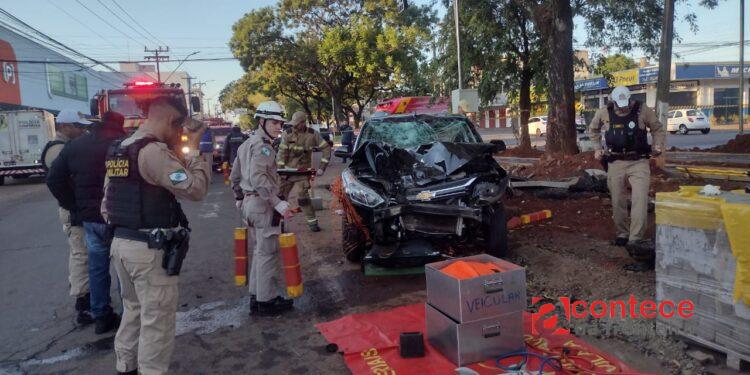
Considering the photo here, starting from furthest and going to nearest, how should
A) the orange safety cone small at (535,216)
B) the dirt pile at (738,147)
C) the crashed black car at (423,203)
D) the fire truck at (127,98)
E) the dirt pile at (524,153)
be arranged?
the dirt pile at (524,153) < the fire truck at (127,98) < the dirt pile at (738,147) < the orange safety cone small at (535,216) < the crashed black car at (423,203)

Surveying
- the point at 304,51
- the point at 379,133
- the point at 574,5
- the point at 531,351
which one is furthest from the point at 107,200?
the point at 304,51

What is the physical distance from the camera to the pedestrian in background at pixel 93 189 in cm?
452

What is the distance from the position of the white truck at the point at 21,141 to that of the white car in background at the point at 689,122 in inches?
1203

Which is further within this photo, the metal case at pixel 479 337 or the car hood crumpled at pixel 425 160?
the car hood crumpled at pixel 425 160

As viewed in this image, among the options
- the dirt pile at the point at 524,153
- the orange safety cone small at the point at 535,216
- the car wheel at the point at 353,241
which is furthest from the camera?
the dirt pile at the point at 524,153

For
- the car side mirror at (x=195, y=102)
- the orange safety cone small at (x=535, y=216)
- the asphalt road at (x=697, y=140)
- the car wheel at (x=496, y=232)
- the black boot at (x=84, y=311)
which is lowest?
the black boot at (x=84, y=311)

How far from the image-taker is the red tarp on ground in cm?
353

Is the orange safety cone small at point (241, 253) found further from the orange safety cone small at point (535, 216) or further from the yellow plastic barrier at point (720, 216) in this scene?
the orange safety cone small at point (535, 216)

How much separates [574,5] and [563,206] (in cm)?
987

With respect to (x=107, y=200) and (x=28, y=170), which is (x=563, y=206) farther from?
(x=28, y=170)

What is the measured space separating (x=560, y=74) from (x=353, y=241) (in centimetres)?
815

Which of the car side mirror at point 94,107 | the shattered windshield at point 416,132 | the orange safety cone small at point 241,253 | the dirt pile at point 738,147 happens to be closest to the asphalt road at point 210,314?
the orange safety cone small at point 241,253

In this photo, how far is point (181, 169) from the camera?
121 inches

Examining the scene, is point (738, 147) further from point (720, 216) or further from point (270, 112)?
point (270, 112)
